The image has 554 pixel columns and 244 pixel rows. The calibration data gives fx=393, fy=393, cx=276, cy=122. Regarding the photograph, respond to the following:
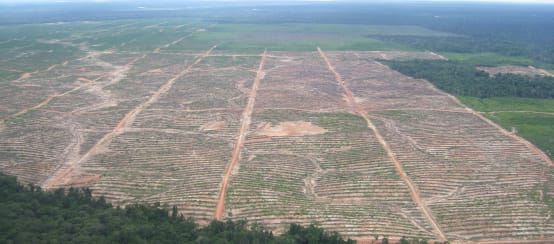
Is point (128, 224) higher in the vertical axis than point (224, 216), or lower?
higher

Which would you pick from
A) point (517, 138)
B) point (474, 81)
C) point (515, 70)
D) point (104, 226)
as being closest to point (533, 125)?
point (517, 138)

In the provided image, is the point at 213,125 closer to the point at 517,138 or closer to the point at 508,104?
the point at 517,138

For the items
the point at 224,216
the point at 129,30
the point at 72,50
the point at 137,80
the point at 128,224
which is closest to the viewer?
the point at 128,224

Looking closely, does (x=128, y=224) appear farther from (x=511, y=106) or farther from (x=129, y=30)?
(x=129, y=30)

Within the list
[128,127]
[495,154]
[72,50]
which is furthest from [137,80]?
[495,154]

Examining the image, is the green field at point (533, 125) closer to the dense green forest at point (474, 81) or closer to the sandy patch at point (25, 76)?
the dense green forest at point (474, 81)

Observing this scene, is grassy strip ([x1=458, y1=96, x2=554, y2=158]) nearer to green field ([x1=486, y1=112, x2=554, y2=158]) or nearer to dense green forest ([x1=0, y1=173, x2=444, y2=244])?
green field ([x1=486, y1=112, x2=554, y2=158])

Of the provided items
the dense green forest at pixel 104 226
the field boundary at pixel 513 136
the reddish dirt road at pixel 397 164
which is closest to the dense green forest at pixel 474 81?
the field boundary at pixel 513 136
